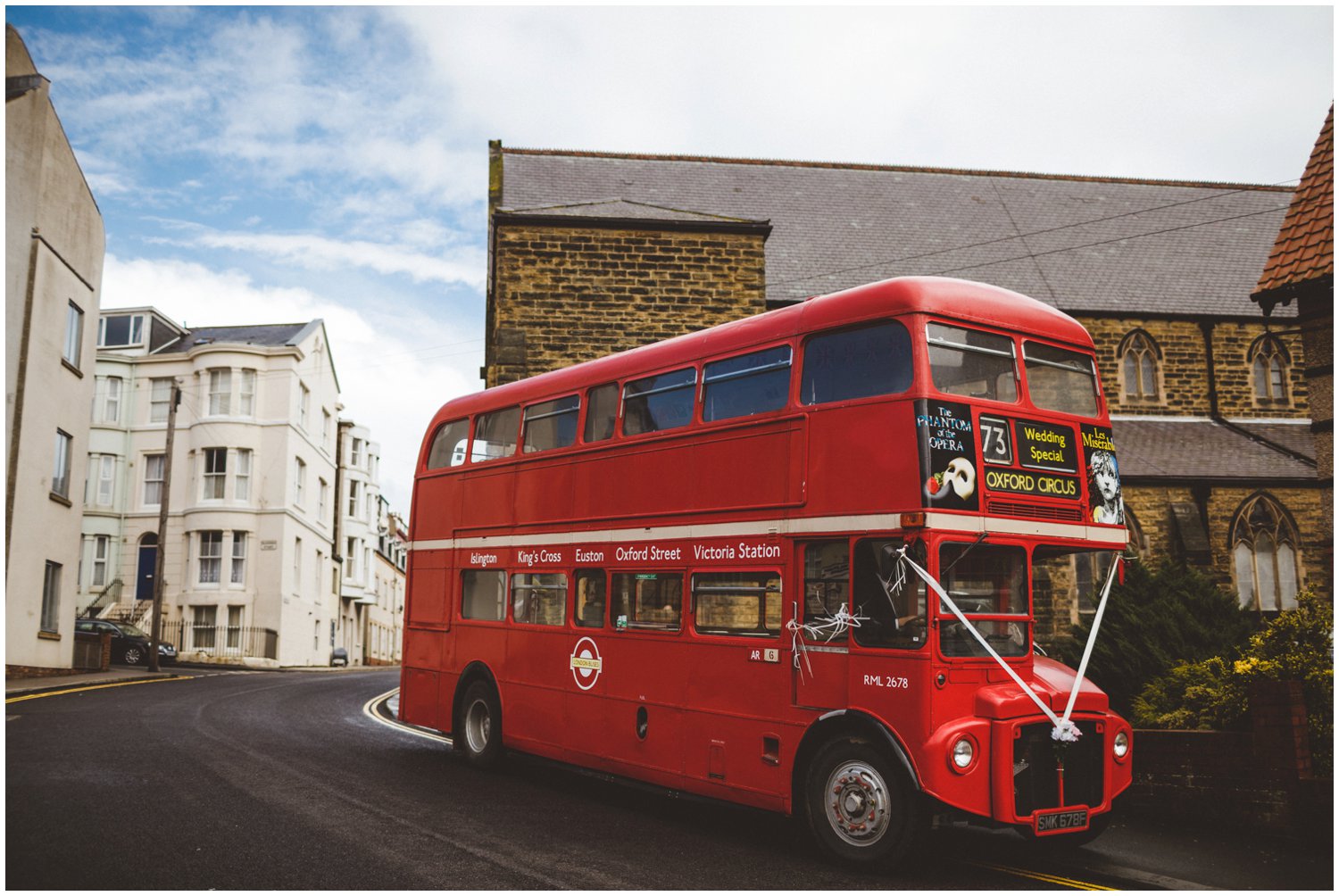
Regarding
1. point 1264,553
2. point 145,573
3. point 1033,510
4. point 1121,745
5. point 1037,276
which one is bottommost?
point 1121,745

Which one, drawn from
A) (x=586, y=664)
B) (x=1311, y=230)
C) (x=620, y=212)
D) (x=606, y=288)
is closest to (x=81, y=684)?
(x=606, y=288)

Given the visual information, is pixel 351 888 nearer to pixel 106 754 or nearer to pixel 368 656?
pixel 106 754

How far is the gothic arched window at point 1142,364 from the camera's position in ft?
83.0

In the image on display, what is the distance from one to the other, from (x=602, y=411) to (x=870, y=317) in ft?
11.1

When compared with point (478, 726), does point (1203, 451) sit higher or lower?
higher

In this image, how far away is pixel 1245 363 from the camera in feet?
84.2

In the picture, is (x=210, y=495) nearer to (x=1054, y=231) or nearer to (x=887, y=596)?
(x=1054, y=231)

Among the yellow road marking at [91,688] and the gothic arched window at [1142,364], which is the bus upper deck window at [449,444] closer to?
the yellow road marking at [91,688]

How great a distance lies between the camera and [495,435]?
12.2 metres

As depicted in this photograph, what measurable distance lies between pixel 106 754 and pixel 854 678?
7.99 meters

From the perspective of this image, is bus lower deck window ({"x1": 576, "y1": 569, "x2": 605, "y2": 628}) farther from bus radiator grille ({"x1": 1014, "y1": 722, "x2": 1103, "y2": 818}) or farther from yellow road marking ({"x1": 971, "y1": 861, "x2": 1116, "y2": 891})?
bus radiator grille ({"x1": 1014, "y1": 722, "x2": 1103, "y2": 818})

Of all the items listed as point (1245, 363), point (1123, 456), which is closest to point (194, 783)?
point (1123, 456)

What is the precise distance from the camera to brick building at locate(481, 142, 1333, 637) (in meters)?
20.2

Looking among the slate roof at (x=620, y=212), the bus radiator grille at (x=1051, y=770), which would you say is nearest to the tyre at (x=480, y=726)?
the bus radiator grille at (x=1051, y=770)
